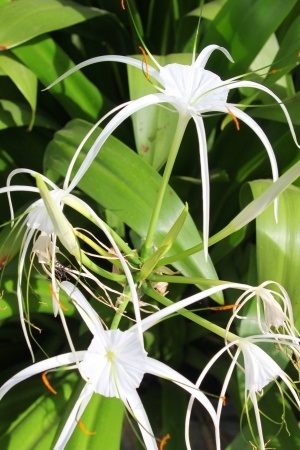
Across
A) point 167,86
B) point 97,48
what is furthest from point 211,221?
point 167,86

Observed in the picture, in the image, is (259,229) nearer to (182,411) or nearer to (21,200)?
(182,411)

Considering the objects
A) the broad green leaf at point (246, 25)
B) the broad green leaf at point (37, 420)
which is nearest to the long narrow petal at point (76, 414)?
the broad green leaf at point (37, 420)

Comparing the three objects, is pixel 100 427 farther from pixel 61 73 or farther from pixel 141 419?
pixel 61 73

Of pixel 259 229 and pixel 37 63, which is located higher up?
pixel 37 63

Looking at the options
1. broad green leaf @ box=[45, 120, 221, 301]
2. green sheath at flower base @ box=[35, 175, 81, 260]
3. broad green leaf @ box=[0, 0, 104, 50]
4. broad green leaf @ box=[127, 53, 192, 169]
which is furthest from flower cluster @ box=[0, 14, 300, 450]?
broad green leaf @ box=[0, 0, 104, 50]

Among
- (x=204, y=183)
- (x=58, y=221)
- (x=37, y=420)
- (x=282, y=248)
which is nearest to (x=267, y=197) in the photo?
(x=204, y=183)
